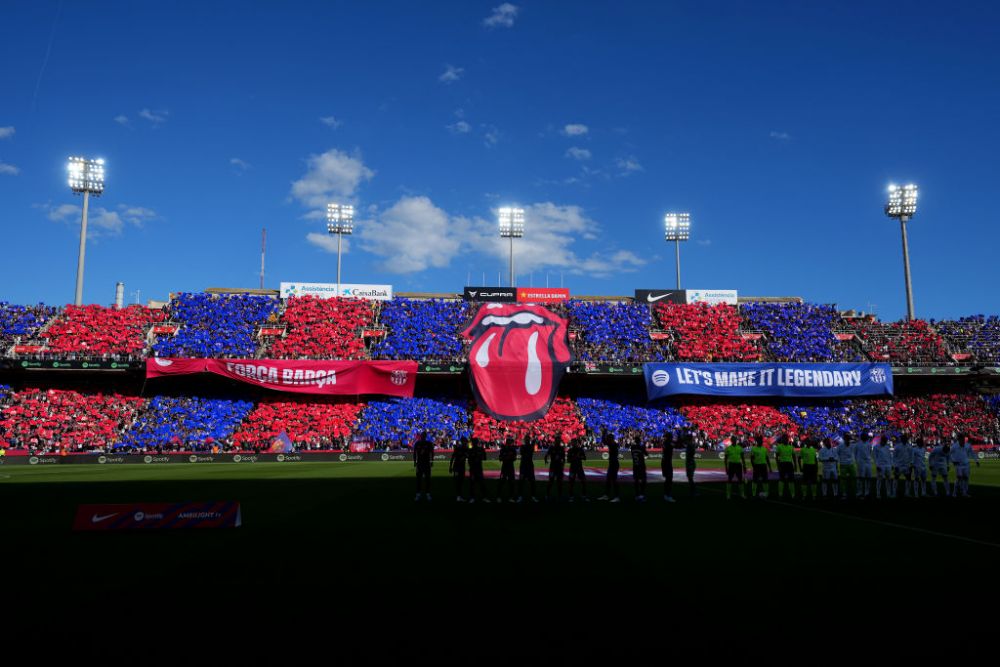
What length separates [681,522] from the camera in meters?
12.8

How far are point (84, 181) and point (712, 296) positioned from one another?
211 ft

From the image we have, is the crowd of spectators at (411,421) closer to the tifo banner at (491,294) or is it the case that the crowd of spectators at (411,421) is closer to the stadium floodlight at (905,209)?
the tifo banner at (491,294)

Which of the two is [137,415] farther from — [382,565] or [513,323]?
[382,565]

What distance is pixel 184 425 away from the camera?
4159 centimetres

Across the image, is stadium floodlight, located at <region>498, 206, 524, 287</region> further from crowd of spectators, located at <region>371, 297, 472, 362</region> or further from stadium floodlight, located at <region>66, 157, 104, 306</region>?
stadium floodlight, located at <region>66, 157, 104, 306</region>

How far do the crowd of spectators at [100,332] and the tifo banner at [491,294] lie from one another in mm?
28476

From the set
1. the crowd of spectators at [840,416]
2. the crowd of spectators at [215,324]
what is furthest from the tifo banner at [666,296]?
the crowd of spectators at [215,324]

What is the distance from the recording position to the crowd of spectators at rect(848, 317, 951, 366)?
1950 inches

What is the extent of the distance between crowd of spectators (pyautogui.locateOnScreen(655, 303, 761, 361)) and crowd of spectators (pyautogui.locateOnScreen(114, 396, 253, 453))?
120 feet

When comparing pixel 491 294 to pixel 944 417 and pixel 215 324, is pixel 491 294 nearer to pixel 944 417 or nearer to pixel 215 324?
pixel 215 324

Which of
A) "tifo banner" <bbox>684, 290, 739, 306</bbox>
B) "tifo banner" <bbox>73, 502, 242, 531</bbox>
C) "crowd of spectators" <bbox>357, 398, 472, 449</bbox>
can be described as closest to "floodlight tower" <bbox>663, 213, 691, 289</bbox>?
"tifo banner" <bbox>684, 290, 739, 306</bbox>

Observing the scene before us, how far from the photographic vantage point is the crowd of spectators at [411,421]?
1641 inches

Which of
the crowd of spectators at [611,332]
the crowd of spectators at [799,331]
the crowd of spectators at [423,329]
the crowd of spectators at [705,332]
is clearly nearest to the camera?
the crowd of spectators at [423,329]

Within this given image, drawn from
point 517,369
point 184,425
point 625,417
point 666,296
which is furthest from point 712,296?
point 184,425
